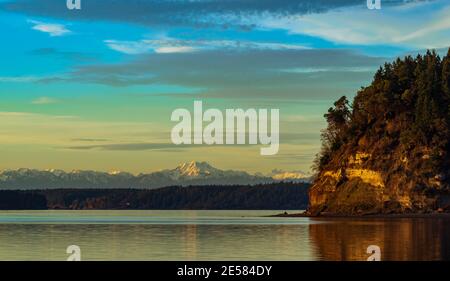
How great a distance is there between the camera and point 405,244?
8519cm

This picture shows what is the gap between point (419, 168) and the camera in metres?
197

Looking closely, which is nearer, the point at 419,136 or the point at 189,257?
the point at 189,257
